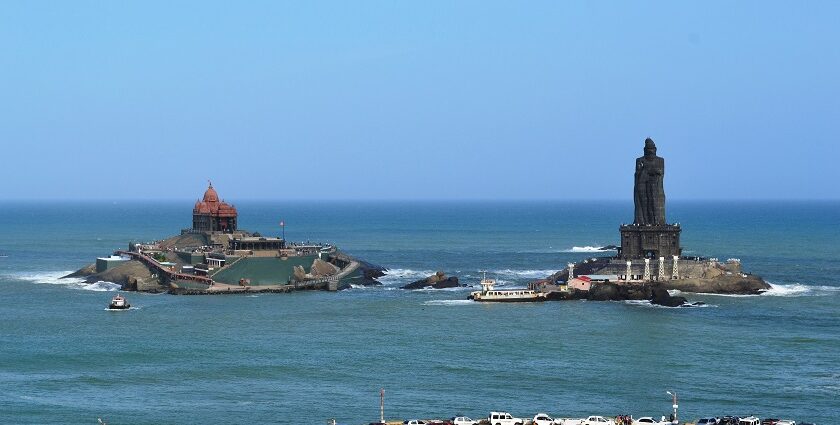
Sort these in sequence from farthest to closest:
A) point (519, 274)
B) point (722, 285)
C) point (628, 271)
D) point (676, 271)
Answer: point (519, 274), point (676, 271), point (628, 271), point (722, 285)

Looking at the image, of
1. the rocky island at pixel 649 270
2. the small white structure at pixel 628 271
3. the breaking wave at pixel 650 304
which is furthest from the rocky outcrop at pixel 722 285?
the breaking wave at pixel 650 304

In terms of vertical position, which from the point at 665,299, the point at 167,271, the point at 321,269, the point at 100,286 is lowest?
the point at 100,286

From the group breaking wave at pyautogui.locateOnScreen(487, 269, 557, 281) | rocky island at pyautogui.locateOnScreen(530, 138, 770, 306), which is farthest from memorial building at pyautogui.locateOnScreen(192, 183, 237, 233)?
rocky island at pyautogui.locateOnScreen(530, 138, 770, 306)

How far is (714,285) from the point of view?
473 feet

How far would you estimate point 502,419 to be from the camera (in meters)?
68.4

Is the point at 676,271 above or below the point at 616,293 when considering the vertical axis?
above

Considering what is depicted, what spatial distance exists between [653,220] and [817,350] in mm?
57627

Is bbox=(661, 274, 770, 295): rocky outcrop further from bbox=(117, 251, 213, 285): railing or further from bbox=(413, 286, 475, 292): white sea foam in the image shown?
bbox=(117, 251, 213, 285): railing

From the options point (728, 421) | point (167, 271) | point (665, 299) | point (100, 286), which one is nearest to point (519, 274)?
point (665, 299)

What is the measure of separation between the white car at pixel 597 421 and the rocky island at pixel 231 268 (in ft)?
270

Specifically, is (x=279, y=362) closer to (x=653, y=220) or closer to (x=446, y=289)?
(x=446, y=289)

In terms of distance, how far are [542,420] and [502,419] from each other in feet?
6.61

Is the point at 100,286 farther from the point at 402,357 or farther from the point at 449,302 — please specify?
the point at 402,357

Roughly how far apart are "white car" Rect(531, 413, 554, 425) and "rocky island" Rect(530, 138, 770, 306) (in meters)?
63.4
